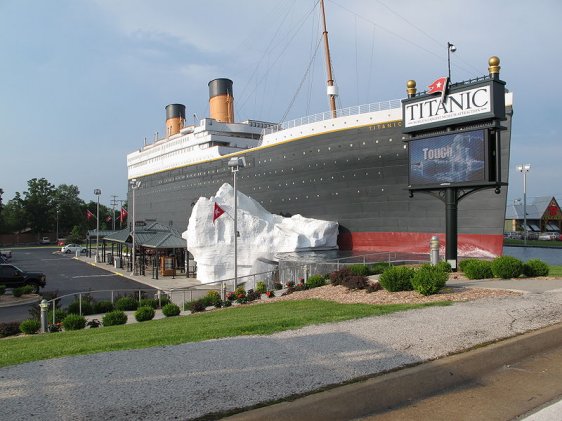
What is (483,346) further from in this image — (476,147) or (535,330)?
(476,147)

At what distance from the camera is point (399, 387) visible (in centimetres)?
487

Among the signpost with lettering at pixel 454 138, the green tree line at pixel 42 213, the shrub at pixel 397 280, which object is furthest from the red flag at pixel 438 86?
the green tree line at pixel 42 213

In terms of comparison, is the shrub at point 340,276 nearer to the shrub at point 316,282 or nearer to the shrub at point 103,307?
the shrub at point 316,282

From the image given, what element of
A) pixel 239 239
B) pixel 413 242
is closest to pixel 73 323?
pixel 239 239

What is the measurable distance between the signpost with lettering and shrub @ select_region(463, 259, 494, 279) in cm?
142

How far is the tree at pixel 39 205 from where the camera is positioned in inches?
3831

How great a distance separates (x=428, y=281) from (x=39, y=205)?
10193cm

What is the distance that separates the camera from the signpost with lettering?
14930 mm

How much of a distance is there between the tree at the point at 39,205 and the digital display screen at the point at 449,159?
9700 centimetres

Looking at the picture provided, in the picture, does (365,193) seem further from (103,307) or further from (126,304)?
(103,307)

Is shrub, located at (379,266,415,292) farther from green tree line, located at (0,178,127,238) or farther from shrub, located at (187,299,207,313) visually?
green tree line, located at (0,178,127,238)

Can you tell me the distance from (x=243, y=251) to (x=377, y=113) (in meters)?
10.5

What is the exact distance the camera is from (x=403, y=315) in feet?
27.1

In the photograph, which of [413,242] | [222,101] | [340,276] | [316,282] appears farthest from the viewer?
[222,101]
